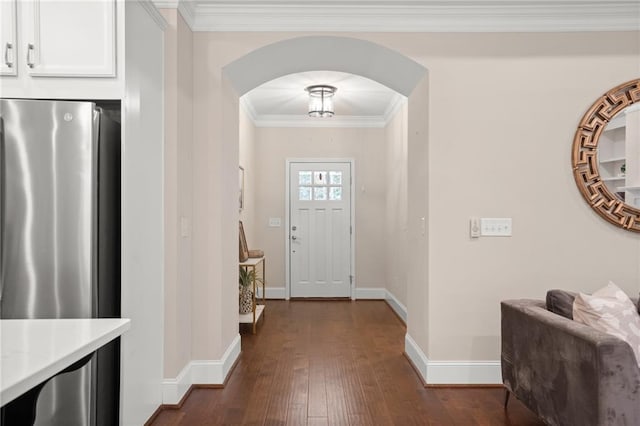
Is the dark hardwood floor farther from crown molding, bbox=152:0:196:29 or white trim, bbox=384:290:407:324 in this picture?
crown molding, bbox=152:0:196:29

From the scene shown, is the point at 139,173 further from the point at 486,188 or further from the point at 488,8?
the point at 488,8

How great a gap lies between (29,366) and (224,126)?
250cm

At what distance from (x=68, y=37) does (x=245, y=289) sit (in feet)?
9.74

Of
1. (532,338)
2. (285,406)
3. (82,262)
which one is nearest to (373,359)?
(285,406)

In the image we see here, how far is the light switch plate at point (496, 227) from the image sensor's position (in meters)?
3.17

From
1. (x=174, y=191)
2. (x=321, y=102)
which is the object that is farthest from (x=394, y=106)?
(x=174, y=191)

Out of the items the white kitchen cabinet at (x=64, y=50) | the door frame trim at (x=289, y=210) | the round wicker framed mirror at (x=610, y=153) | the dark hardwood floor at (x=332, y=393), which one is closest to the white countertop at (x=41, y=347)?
the white kitchen cabinet at (x=64, y=50)

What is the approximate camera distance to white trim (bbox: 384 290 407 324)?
5.22 m

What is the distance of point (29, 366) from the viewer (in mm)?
944

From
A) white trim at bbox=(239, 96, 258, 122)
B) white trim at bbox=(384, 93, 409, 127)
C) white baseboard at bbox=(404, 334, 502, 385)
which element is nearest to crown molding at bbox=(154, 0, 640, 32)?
white trim at bbox=(384, 93, 409, 127)

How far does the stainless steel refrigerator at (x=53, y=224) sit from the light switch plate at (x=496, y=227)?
2402 mm

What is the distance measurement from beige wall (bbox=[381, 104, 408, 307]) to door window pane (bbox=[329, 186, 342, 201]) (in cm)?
70

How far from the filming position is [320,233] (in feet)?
22.1

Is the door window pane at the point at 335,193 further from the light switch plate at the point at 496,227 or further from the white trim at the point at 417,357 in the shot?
the light switch plate at the point at 496,227
